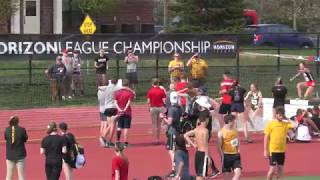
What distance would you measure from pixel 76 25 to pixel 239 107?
3456 cm

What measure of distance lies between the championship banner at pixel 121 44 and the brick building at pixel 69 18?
1685 cm

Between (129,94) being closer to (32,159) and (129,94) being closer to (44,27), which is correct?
(32,159)

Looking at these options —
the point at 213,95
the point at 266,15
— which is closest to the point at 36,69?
the point at 213,95

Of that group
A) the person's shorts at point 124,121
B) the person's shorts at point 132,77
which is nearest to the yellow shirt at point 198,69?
the person's shorts at point 132,77

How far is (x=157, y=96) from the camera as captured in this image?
19906 mm

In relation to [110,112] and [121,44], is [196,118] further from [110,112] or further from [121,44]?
[121,44]

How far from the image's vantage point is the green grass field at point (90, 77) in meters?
27.9

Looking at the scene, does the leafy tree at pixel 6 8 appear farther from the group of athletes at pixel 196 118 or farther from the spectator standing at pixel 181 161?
the spectator standing at pixel 181 161

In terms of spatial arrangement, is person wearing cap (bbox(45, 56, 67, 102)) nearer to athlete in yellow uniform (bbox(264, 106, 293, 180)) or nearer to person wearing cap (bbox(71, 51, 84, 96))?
person wearing cap (bbox(71, 51, 84, 96))

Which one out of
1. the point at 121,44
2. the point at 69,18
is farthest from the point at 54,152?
the point at 69,18

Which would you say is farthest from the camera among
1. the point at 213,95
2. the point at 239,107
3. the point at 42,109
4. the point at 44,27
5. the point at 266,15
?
the point at 266,15

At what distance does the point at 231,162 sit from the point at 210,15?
36623mm

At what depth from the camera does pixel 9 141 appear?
1439 centimetres

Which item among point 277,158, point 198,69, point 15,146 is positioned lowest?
point 277,158
